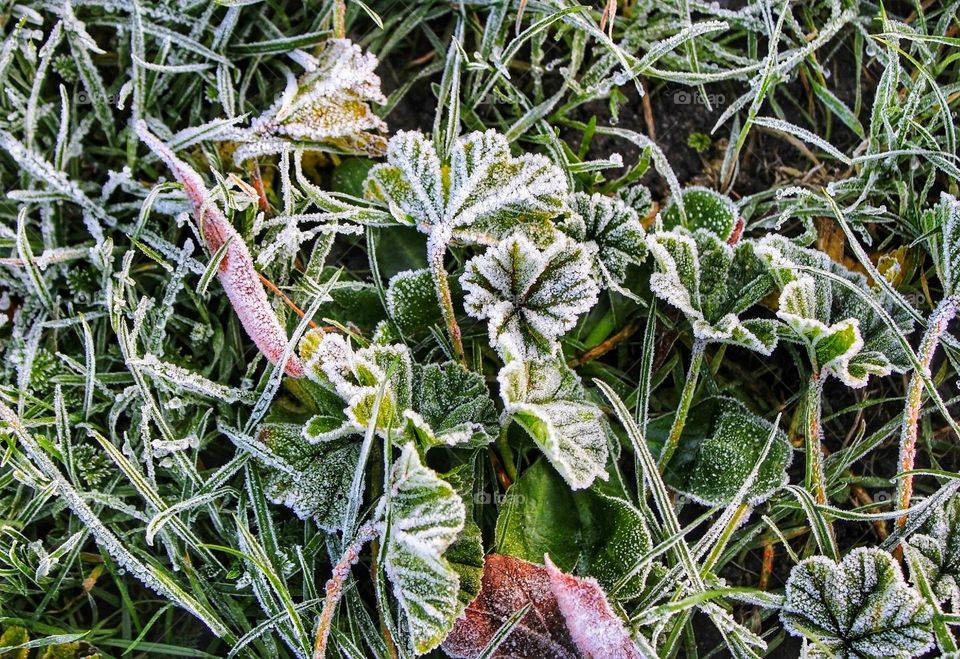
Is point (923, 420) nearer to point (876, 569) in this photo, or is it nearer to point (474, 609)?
point (876, 569)

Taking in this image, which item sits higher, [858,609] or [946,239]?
[946,239]

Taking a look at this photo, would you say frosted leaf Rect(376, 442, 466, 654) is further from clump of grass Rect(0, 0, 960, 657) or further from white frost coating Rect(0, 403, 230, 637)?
→ white frost coating Rect(0, 403, 230, 637)

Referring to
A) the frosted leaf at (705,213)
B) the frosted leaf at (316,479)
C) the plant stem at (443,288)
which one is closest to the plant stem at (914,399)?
the frosted leaf at (705,213)

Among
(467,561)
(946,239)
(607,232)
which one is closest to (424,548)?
(467,561)

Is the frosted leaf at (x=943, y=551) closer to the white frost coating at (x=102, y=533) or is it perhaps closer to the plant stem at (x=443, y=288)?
the plant stem at (x=443, y=288)

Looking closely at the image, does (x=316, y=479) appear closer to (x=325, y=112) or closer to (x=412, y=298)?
(x=412, y=298)
